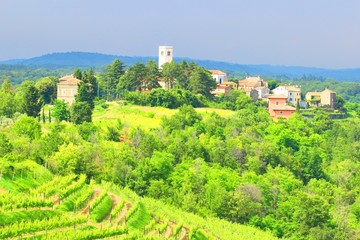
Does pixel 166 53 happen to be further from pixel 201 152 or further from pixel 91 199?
pixel 91 199

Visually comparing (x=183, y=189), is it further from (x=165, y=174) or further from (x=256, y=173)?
(x=256, y=173)

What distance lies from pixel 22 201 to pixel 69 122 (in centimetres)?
2777

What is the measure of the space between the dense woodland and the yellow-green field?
92 cm

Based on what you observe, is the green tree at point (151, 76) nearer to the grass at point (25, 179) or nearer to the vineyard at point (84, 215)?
the vineyard at point (84, 215)

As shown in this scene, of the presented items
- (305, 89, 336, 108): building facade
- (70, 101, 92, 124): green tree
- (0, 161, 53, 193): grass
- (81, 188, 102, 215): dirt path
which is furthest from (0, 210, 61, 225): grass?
(305, 89, 336, 108): building facade

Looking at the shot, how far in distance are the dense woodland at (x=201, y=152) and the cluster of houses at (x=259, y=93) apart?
213 centimetres

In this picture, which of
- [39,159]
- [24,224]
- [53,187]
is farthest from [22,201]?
[39,159]

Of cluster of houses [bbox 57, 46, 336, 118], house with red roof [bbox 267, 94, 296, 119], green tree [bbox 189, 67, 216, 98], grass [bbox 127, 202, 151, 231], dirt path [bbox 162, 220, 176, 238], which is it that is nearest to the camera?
grass [bbox 127, 202, 151, 231]

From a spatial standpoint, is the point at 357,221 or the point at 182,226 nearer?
the point at 182,226

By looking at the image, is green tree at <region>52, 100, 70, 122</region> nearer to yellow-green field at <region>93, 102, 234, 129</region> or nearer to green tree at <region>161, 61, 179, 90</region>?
yellow-green field at <region>93, 102, 234, 129</region>

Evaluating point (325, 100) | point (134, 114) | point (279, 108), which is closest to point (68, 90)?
point (134, 114)

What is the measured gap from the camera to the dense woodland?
3384 cm

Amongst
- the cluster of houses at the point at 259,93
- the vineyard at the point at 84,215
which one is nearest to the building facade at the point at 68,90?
the cluster of houses at the point at 259,93

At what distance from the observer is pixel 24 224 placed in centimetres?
2039
